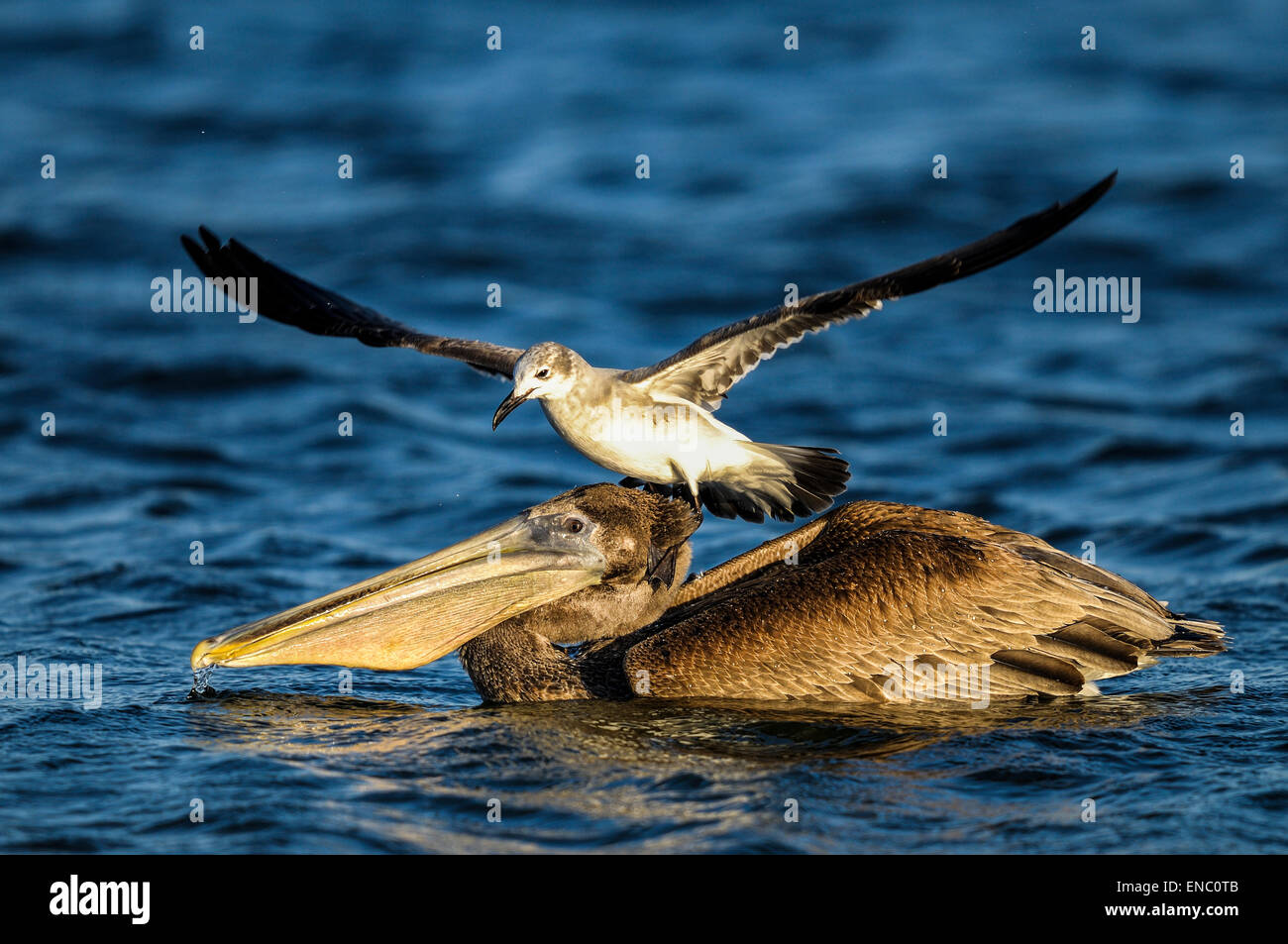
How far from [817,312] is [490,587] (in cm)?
190

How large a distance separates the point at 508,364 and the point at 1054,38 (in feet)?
52.4

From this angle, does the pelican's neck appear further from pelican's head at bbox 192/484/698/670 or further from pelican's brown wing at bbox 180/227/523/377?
pelican's brown wing at bbox 180/227/523/377

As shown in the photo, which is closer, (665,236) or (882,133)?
(665,236)

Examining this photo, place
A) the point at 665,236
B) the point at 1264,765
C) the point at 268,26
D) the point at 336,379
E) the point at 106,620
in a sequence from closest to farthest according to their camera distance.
Result: the point at 1264,765 < the point at 106,620 < the point at 336,379 < the point at 665,236 < the point at 268,26

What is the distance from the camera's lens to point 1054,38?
2095cm

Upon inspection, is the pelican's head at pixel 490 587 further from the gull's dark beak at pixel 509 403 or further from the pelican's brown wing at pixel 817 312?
the pelican's brown wing at pixel 817 312

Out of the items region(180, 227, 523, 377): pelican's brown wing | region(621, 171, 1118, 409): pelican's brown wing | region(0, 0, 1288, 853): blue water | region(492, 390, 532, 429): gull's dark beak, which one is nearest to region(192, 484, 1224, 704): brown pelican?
region(0, 0, 1288, 853): blue water

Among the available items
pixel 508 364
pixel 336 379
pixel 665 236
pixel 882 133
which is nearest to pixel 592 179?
pixel 665 236

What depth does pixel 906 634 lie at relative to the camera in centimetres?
634

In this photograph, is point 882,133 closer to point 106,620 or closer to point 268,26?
point 268,26

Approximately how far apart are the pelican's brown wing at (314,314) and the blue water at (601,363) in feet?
5.20

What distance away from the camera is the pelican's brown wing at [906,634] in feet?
20.8

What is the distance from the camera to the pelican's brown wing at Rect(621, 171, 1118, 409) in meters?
5.57
